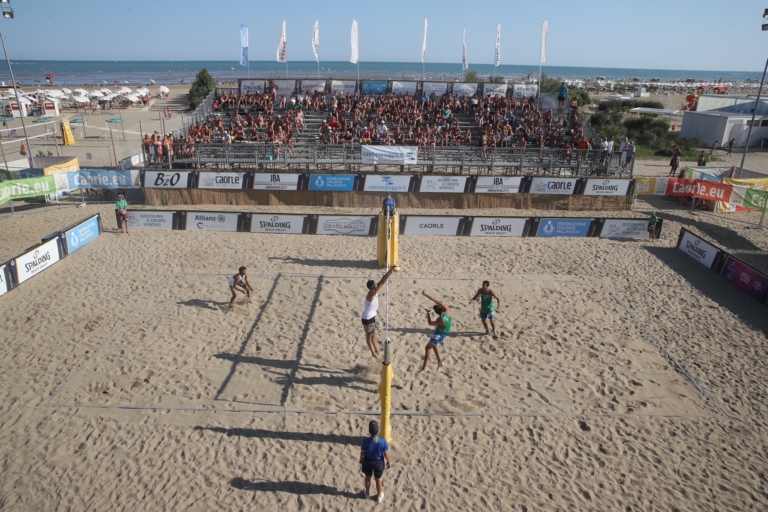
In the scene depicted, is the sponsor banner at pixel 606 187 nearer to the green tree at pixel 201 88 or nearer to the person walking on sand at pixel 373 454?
the person walking on sand at pixel 373 454

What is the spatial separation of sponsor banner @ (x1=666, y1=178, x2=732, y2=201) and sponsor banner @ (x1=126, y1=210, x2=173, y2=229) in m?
19.9

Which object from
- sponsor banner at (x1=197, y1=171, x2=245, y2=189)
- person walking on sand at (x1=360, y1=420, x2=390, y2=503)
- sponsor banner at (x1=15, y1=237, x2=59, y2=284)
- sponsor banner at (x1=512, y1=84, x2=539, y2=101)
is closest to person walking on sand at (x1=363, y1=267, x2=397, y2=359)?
person walking on sand at (x1=360, y1=420, x2=390, y2=503)

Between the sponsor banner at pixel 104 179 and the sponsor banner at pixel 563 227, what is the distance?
15604mm

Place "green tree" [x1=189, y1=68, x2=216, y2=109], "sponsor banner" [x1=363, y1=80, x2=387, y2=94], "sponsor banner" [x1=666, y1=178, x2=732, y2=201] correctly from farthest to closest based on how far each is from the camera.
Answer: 1. "green tree" [x1=189, y1=68, x2=216, y2=109]
2. "sponsor banner" [x1=363, y1=80, x2=387, y2=94]
3. "sponsor banner" [x1=666, y1=178, x2=732, y2=201]

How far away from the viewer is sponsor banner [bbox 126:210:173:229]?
55.1ft

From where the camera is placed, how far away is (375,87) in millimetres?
28047

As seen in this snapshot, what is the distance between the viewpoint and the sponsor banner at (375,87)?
1101 inches

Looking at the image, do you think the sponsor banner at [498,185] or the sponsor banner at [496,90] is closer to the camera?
the sponsor banner at [498,185]

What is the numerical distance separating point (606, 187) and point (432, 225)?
7943 millimetres

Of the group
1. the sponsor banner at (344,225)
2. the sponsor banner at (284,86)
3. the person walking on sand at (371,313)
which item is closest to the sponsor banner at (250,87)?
the sponsor banner at (284,86)

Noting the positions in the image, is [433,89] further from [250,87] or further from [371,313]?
[371,313]

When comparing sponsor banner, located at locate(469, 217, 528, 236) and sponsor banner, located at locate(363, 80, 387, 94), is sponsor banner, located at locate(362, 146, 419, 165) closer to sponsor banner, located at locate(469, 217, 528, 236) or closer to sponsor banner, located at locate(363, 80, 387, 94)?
sponsor banner, located at locate(469, 217, 528, 236)

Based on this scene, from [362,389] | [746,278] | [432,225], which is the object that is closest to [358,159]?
[432,225]

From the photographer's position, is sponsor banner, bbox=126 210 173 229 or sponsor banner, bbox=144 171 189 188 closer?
sponsor banner, bbox=126 210 173 229
